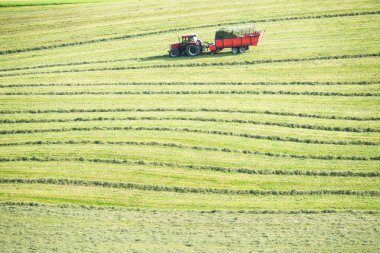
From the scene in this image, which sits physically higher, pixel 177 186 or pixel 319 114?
pixel 319 114

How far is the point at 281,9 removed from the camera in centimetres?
4569

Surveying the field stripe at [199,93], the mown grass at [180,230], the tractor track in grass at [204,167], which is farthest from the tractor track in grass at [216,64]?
the mown grass at [180,230]

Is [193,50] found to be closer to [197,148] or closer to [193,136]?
[193,136]

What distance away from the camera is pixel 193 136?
87.9ft

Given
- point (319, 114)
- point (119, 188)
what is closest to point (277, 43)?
point (319, 114)

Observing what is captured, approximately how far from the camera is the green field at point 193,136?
19.5 metres

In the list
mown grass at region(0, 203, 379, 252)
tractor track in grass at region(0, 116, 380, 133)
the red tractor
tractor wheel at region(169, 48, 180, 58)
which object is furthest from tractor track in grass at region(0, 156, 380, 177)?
the red tractor

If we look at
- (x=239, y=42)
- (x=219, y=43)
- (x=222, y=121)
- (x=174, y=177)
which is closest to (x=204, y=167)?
(x=174, y=177)

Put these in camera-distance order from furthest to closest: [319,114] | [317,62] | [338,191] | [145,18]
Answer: [145,18] < [317,62] < [319,114] < [338,191]

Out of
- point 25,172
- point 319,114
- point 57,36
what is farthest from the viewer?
point 57,36

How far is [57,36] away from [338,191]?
95.8 feet

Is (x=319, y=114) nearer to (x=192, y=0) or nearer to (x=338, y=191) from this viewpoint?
(x=338, y=191)

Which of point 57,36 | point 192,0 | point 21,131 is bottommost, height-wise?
point 21,131

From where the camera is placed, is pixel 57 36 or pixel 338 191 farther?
pixel 57 36
